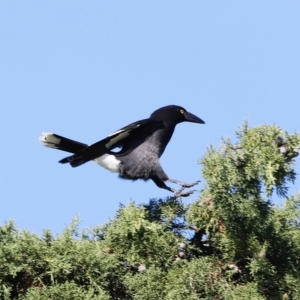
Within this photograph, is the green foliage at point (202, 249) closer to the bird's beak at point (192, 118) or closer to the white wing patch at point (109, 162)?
the white wing patch at point (109, 162)

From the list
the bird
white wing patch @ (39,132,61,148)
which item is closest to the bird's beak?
the bird

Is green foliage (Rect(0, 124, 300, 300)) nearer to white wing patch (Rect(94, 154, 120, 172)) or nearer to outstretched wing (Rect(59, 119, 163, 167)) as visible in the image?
outstretched wing (Rect(59, 119, 163, 167))

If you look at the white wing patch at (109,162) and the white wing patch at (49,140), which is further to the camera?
the white wing patch at (109,162)

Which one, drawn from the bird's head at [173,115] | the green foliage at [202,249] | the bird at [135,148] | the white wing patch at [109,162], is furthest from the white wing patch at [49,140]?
the green foliage at [202,249]

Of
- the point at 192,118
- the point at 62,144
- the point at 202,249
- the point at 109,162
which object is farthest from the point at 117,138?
the point at 202,249

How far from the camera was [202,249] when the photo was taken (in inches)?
141

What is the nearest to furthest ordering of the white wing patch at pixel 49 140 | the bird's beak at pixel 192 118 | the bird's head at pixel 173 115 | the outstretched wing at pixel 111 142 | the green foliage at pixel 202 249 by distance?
the green foliage at pixel 202 249, the outstretched wing at pixel 111 142, the white wing patch at pixel 49 140, the bird's head at pixel 173 115, the bird's beak at pixel 192 118

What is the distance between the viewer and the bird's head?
6.15 meters

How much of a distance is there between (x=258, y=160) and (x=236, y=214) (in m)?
0.25

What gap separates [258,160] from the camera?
3.30m

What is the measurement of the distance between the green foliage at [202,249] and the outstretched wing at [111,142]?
146 cm

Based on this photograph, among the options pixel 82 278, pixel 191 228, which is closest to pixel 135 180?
pixel 191 228

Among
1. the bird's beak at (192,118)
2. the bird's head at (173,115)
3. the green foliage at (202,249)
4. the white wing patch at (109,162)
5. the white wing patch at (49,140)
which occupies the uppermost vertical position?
the bird's beak at (192,118)

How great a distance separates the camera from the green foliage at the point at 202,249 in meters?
3.22
